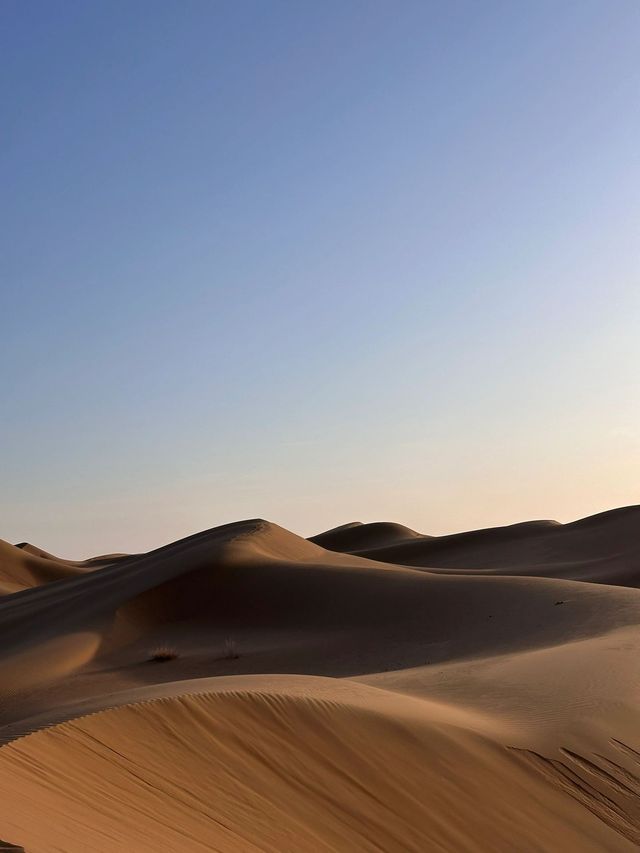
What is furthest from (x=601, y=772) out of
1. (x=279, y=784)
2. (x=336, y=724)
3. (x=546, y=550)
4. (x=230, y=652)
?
(x=546, y=550)

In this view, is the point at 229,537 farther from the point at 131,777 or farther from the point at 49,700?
the point at 131,777

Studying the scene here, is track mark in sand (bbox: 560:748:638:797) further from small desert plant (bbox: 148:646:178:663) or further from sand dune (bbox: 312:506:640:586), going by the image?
sand dune (bbox: 312:506:640:586)

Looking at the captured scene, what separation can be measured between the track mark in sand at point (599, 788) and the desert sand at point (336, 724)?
0.06ft

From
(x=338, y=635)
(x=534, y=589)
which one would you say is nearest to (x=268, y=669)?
(x=338, y=635)

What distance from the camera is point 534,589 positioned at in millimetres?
22797

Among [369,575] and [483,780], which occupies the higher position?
[369,575]

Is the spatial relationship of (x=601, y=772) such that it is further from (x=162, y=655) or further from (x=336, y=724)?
(x=162, y=655)

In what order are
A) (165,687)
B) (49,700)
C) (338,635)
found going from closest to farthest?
(165,687) → (49,700) → (338,635)

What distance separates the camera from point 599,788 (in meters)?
Result: 8.55

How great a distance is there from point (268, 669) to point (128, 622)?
6.52m

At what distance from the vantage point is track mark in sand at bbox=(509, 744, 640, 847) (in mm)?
8203

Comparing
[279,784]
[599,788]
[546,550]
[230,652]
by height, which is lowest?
[599,788]

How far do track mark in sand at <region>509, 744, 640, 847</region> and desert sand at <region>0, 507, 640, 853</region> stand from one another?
0.02m

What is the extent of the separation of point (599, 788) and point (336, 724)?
7.47 feet
